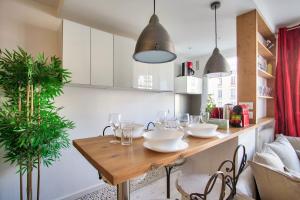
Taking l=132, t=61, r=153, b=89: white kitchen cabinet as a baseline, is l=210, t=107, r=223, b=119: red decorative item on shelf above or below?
below

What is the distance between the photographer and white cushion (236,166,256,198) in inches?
44.5

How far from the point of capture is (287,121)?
2525 mm

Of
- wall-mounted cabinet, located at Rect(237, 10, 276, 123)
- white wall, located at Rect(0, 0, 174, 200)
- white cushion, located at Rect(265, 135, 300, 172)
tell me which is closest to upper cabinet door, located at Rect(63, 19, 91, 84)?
white wall, located at Rect(0, 0, 174, 200)

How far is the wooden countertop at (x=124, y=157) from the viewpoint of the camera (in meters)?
0.68

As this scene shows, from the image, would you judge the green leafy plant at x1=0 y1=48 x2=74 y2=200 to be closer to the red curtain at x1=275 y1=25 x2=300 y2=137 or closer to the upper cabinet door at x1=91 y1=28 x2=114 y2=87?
the upper cabinet door at x1=91 y1=28 x2=114 y2=87

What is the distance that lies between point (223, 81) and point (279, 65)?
1072 mm

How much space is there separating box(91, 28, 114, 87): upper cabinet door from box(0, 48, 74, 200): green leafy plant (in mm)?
480

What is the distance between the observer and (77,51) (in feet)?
6.09

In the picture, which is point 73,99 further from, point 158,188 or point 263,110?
point 263,110

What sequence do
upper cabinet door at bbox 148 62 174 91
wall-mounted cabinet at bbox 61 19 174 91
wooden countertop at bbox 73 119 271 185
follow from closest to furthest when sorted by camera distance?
wooden countertop at bbox 73 119 271 185, wall-mounted cabinet at bbox 61 19 174 91, upper cabinet door at bbox 148 62 174 91

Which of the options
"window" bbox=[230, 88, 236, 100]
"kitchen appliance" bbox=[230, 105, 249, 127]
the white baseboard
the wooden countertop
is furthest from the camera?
"window" bbox=[230, 88, 236, 100]

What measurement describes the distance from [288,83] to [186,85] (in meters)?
1.61

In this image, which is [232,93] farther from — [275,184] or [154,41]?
[154,41]

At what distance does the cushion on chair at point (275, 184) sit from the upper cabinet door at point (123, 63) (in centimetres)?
173
